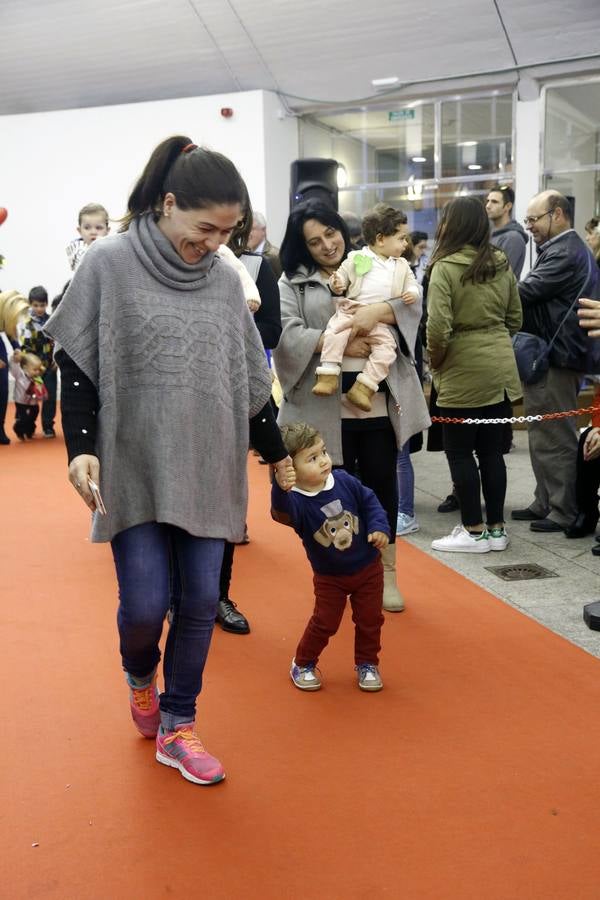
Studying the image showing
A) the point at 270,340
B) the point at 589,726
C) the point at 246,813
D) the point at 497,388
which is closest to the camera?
the point at 246,813

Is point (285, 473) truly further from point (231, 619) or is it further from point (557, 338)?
point (557, 338)

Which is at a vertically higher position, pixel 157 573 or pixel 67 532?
pixel 157 573

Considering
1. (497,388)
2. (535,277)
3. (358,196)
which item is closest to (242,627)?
(497,388)

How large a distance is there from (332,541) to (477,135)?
31.9 ft

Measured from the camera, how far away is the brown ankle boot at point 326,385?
3725 millimetres

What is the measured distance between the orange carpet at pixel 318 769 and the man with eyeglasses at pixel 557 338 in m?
1.40

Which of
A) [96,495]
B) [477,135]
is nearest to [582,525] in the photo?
[96,495]

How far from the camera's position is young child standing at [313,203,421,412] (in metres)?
3.74

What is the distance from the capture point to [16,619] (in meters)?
4.17

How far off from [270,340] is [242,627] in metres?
1.17

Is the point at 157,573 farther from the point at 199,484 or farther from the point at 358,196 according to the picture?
the point at 358,196

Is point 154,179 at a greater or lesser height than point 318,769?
greater

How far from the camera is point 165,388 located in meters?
2.44

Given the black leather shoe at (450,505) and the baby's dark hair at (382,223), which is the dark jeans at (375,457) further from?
the black leather shoe at (450,505)
